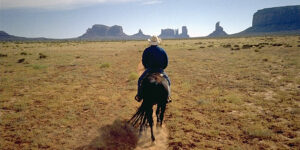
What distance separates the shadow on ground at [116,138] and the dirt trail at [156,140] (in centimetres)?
19

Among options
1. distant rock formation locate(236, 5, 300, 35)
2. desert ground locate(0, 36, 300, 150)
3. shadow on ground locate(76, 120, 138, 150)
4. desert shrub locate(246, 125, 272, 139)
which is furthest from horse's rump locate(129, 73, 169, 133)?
distant rock formation locate(236, 5, 300, 35)

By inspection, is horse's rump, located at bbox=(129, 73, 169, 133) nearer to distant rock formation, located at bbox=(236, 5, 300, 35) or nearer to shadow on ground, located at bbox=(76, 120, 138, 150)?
shadow on ground, located at bbox=(76, 120, 138, 150)

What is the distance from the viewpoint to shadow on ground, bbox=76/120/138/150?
182 inches

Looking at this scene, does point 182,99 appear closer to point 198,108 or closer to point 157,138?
point 198,108

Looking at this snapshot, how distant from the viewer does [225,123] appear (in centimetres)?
574

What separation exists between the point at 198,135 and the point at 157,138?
1.20 m

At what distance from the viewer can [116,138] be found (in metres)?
5.03

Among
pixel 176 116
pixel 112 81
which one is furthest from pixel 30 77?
pixel 176 116

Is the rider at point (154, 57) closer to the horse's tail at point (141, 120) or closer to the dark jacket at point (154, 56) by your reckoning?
the dark jacket at point (154, 56)

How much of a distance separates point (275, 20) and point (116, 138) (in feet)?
731

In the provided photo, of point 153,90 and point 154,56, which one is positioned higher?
point 154,56

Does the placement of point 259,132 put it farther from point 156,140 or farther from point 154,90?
point 154,90

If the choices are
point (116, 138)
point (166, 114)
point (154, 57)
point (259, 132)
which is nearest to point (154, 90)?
point (154, 57)

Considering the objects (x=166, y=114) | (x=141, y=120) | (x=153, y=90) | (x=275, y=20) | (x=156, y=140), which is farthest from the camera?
(x=275, y=20)
